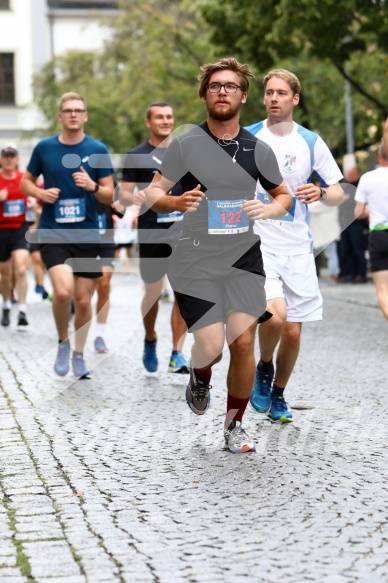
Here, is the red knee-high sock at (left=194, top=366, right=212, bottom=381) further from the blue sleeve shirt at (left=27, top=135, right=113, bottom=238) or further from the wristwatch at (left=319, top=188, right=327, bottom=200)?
the blue sleeve shirt at (left=27, top=135, right=113, bottom=238)

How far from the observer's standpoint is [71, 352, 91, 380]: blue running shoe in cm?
977

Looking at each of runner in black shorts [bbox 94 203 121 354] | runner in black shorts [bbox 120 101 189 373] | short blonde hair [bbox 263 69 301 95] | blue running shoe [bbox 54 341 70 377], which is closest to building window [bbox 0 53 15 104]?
runner in black shorts [bbox 94 203 121 354]

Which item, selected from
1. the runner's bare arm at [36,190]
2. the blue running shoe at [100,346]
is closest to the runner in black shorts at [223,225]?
the runner's bare arm at [36,190]

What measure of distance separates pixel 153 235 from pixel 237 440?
3727 mm

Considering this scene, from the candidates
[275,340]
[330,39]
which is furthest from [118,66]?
[275,340]

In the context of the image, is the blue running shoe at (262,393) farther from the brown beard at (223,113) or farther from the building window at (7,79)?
the building window at (7,79)

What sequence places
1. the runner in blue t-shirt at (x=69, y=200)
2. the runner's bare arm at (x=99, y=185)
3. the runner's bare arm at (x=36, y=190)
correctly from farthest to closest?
the runner in blue t-shirt at (x=69, y=200) → the runner's bare arm at (x=36, y=190) → the runner's bare arm at (x=99, y=185)

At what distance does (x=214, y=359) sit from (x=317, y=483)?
3.48ft

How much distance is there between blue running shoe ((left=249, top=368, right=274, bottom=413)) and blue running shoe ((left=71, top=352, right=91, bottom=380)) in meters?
2.55

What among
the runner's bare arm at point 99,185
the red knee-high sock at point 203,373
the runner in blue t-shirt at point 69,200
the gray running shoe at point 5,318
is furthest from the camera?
the gray running shoe at point 5,318

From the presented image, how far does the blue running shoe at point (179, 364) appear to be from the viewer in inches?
390

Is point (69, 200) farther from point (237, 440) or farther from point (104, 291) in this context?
point (237, 440)

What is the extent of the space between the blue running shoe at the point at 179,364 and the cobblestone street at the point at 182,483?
0.16 metres

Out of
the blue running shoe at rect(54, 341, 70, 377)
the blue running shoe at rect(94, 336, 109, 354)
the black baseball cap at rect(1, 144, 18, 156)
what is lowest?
the blue running shoe at rect(94, 336, 109, 354)
